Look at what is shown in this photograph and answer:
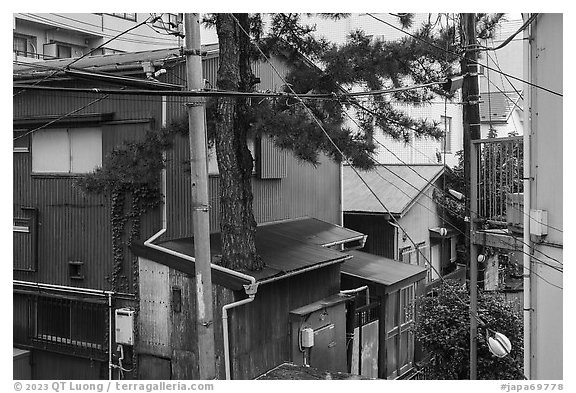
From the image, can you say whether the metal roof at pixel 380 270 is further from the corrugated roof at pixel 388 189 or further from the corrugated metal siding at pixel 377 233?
the corrugated roof at pixel 388 189

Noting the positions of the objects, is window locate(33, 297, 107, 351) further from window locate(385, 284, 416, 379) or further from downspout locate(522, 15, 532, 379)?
downspout locate(522, 15, 532, 379)

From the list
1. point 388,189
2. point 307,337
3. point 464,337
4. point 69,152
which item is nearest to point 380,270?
point 307,337

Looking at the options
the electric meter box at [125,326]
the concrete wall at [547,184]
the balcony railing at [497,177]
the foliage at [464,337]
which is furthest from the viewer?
the electric meter box at [125,326]

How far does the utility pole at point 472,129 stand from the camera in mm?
8094

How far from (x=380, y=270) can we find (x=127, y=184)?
17.1 feet

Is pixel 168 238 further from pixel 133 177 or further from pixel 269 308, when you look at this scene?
pixel 269 308

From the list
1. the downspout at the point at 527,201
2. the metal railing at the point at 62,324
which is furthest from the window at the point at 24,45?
the downspout at the point at 527,201

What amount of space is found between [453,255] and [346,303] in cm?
709

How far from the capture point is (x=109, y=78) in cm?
587

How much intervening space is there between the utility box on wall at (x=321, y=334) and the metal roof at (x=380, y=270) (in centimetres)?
122

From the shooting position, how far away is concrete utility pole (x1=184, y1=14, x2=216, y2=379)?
6449 millimetres

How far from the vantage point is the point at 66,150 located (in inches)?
449

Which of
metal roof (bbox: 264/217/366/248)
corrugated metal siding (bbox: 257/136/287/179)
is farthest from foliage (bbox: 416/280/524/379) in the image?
corrugated metal siding (bbox: 257/136/287/179)

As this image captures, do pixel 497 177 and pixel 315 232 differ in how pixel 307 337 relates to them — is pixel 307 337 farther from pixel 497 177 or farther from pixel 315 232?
pixel 497 177
